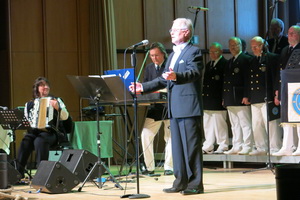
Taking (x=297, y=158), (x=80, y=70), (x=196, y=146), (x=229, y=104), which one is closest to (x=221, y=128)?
(x=229, y=104)

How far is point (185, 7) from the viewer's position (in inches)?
420

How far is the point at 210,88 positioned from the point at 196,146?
3570 mm

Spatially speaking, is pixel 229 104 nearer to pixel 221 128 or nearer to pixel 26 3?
pixel 221 128


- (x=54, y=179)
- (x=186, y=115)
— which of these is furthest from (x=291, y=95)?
(x=54, y=179)

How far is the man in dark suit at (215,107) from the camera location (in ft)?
28.8

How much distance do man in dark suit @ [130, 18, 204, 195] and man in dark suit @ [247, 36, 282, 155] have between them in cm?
248

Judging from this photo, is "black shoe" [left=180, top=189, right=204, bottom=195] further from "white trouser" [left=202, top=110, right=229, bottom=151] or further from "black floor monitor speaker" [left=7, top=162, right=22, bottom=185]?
"white trouser" [left=202, top=110, right=229, bottom=151]

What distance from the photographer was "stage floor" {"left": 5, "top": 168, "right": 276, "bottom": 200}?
5.26 m

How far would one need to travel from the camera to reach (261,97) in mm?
7871

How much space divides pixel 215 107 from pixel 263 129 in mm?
1022

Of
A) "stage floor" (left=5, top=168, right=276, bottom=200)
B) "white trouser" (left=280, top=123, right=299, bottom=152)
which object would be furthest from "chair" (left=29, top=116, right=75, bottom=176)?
"white trouser" (left=280, top=123, right=299, bottom=152)

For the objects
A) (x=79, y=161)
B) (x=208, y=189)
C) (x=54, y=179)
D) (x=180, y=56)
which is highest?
(x=180, y=56)

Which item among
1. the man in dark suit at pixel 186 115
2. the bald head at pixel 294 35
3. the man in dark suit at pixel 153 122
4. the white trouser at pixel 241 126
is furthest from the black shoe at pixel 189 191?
the white trouser at pixel 241 126

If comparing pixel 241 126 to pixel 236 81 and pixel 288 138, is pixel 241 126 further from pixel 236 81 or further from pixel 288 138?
pixel 288 138
